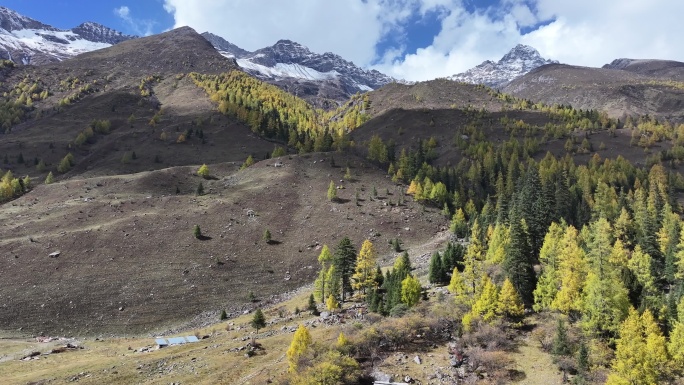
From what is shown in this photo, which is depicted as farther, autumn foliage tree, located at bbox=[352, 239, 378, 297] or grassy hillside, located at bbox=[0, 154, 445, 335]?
grassy hillside, located at bbox=[0, 154, 445, 335]

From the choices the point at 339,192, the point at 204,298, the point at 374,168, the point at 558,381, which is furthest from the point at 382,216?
the point at 558,381

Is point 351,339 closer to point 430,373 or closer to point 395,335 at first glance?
point 395,335

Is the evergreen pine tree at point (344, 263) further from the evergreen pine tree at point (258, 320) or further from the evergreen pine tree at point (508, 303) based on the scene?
the evergreen pine tree at point (508, 303)

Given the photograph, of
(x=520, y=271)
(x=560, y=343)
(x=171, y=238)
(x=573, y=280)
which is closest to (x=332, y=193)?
(x=171, y=238)

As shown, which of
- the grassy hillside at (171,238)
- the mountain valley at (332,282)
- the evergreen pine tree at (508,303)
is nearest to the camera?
the mountain valley at (332,282)

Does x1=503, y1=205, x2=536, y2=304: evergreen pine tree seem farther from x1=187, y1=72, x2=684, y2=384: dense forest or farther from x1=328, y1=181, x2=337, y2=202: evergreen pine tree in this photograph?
x1=328, y1=181, x2=337, y2=202: evergreen pine tree

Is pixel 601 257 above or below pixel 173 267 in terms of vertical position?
above

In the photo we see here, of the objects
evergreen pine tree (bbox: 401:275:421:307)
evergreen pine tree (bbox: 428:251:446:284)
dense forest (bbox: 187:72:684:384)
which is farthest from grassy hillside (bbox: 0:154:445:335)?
evergreen pine tree (bbox: 401:275:421:307)

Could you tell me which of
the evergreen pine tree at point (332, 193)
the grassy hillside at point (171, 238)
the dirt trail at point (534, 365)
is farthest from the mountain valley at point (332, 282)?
the grassy hillside at point (171, 238)

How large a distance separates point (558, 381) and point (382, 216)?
79.1m

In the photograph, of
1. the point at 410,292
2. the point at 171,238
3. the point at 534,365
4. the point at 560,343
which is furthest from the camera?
the point at 171,238

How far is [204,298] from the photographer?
3519 inches

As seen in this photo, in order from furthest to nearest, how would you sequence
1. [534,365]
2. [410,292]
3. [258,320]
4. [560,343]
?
[258,320], [410,292], [534,365], [560,343]

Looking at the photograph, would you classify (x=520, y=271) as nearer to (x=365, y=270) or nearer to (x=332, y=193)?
(x=365, y=270)
